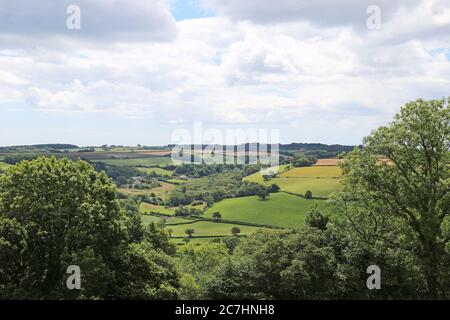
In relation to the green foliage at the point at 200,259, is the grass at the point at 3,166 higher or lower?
higher

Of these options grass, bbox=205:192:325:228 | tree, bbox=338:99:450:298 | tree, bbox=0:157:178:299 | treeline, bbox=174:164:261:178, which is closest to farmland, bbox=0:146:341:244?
grass, bbox=205:192:325:228

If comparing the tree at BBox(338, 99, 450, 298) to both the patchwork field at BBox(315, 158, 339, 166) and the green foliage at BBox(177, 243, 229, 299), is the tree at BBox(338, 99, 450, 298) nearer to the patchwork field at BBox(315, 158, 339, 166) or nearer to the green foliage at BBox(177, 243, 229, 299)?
the green foliage at BBox(177, 243, 229, 299)

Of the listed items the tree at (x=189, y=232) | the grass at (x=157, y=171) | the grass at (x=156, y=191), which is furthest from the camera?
the grass at (x=157, y=171)

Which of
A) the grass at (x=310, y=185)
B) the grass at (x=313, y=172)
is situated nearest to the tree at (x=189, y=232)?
the grass at (x=310, y=185)

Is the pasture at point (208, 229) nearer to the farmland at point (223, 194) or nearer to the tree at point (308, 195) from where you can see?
the farmland at point (223, 194)

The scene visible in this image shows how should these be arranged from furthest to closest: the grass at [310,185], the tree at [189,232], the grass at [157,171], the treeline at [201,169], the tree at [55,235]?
the treeline at [201,169] → the grass at [157,171] → the grass at [310,185] → the tree at [189,232] → the tree at [55,235]

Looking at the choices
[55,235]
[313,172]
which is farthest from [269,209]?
[55,235]

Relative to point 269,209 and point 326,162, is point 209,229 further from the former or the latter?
point 326,162
